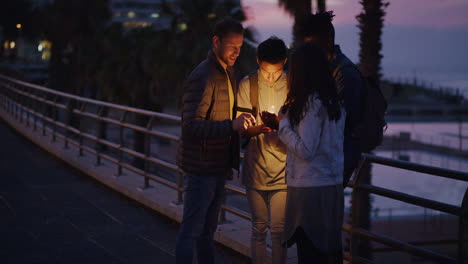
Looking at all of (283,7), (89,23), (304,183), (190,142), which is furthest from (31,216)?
(89,23)

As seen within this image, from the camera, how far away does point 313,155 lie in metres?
3.44

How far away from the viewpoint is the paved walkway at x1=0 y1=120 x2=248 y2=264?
561 cm

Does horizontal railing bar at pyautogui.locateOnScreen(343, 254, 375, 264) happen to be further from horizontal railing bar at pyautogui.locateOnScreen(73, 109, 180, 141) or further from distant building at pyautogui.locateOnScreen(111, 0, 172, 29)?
distant building at pyautogui.locateOnScreen(111, 0, 172, 29)

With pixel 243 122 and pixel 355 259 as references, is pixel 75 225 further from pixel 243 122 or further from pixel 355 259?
pixel 243 122

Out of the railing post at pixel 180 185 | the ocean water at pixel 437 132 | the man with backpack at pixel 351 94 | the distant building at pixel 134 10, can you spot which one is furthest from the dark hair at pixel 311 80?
the distant building at pixel 134 10

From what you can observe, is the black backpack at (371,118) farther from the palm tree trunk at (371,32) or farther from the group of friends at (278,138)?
the palm tree trunk at (371,32)

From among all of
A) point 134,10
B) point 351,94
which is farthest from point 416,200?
point 134,10

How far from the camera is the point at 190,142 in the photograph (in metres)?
4.03

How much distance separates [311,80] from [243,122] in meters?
0.54

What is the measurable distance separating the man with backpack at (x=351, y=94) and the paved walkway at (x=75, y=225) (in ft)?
7.20

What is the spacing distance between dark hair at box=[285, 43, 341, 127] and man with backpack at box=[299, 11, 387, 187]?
160 millimetres

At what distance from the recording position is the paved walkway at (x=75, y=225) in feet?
18.4

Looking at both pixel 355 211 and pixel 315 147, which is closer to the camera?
pixel 315 147

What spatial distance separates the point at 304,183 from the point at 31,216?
4.49 m
